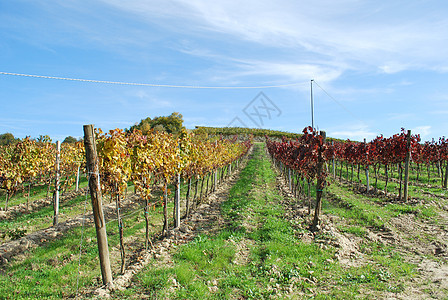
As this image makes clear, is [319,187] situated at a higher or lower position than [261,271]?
higher

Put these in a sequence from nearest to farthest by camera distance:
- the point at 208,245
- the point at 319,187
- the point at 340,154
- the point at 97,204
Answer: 1. the point at 97,204
2. the point at 208,245
3. the point at 319,187
4. the point at 340,154

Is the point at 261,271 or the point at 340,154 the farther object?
the point at 340,154

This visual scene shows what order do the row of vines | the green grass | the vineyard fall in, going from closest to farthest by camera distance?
the green grass < the vineyard < the row of vines

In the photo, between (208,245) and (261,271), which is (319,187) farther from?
(208,245)

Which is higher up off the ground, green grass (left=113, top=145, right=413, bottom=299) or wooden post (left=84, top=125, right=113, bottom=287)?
wooden post (left=84, top=125, right=113, bottom=287)

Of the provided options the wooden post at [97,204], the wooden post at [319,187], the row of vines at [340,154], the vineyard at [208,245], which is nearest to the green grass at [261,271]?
the vineyard at [208,245]

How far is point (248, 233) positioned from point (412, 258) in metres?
3.98

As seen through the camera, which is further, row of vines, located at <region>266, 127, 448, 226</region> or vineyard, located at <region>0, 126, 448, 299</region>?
row of vines, located at <region>266, 127, 448, 226</region>

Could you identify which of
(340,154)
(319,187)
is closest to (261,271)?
(319,187)

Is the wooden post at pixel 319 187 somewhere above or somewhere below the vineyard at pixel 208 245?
above

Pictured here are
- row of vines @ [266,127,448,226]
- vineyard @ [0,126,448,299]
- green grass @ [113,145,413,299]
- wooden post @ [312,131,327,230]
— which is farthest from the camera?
row of vines @ [266,127,448,226]

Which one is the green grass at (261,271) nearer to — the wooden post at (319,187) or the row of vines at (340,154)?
the wooden post at (319,187)

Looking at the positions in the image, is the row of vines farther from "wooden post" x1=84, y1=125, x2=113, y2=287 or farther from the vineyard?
"wooden post" x1=84, y1=125, x2=113, y2=287

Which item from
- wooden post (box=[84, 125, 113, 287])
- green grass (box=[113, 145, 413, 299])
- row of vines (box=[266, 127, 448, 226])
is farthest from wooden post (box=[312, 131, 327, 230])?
wooden post (box=[84, 125, 113, 287])
